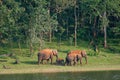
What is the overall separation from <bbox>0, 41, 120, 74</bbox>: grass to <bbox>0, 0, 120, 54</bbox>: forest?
139 cm

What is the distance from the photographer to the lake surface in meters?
49.0

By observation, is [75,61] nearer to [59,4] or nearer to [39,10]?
[39,10]

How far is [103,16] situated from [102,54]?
734 centimetres

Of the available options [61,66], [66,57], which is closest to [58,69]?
[61,66]

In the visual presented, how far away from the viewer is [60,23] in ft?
258

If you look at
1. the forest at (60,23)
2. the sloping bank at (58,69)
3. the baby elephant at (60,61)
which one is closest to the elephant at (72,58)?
the baby elephant at (60,61)

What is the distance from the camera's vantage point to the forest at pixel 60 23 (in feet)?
215

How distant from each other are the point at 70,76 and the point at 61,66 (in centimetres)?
797

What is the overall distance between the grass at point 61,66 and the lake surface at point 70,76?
2.62 meters

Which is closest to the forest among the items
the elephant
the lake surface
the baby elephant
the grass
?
the grass

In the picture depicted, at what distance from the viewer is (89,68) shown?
187 ft

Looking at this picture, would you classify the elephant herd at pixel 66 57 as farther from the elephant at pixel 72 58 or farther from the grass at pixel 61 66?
the grass at pixel 61 66

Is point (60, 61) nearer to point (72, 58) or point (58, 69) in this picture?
point (72, 58)

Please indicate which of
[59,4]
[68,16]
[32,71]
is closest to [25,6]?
[59,4]
